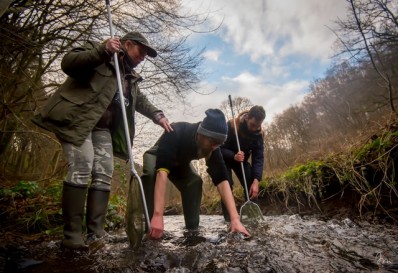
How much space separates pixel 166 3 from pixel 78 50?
2.87 m

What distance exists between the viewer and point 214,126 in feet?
8.18

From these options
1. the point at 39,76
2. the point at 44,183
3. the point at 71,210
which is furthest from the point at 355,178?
the point at 39,76

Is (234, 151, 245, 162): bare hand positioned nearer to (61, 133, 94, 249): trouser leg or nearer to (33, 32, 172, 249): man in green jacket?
(33, 32, 172, 249): man in green jacket

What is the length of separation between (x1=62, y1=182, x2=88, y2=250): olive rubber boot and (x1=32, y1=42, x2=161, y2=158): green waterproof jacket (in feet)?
1.05

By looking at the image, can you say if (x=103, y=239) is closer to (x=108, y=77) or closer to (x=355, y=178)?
(x=108, y=77)

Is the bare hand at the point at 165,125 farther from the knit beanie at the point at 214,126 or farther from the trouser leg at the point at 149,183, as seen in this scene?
the trouser leg at the point at 149,183

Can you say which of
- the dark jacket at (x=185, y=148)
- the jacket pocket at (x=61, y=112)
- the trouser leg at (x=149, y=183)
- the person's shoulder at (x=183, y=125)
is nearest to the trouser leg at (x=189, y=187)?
the trouser leg at (x=149, y=183)

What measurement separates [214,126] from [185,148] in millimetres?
482

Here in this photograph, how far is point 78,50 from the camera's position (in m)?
2.18

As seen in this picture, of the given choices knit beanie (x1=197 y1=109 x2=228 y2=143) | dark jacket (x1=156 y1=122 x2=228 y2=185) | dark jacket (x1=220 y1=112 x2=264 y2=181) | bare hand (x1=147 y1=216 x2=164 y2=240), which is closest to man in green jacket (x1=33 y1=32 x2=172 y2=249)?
dark jacket (x1=156 y1=122 x2=228 y2=185)

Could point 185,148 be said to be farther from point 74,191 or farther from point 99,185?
point 74,191

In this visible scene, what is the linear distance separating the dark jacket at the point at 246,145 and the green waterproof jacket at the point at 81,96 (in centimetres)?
238

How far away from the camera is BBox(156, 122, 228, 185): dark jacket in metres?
2.67

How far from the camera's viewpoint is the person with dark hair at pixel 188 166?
239 centimetres
